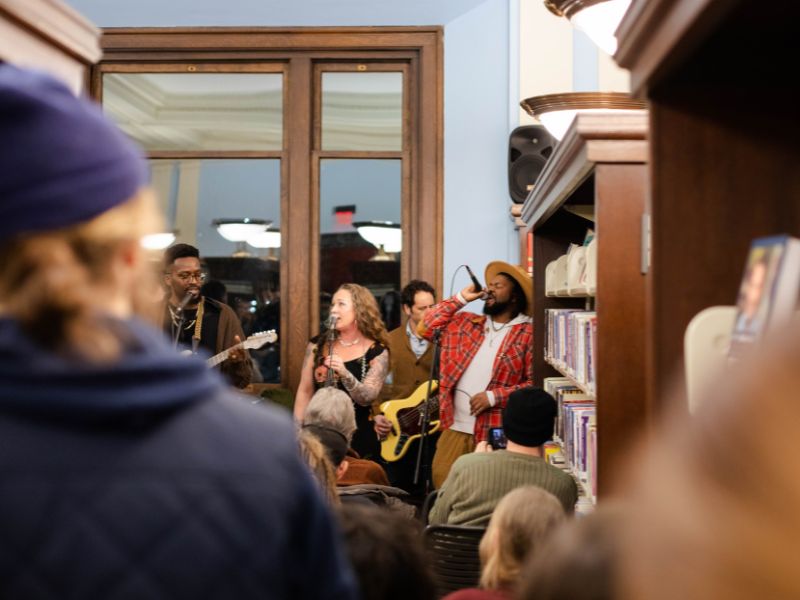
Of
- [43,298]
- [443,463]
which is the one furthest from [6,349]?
[443,463]

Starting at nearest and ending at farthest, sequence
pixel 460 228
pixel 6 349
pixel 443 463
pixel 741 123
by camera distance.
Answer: pixel 6 349, pixel 741 123, pixel 443 463, pixel 460 228

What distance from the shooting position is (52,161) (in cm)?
93

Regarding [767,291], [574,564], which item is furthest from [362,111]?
[574,564]

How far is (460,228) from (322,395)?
3758mm

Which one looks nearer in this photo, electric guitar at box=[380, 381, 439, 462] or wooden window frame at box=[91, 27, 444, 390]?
electric guitar at box=[380, 381, 439, 462]

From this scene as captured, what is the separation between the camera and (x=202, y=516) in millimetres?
918

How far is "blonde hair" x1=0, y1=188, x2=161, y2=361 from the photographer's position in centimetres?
89

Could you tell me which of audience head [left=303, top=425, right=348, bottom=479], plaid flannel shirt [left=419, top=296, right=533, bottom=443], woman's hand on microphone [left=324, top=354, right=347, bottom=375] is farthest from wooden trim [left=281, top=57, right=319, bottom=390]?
audience head [left=303, top=425, right=348, bottom=479]

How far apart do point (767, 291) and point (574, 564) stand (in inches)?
20.0

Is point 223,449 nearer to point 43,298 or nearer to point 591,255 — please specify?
point 43,298

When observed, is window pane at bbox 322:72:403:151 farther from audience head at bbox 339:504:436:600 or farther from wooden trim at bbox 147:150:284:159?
audience head at bbox 339:504:436:600

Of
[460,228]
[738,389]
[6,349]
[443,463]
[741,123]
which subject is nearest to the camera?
[738,389]

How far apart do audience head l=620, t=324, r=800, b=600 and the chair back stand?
7.84ft

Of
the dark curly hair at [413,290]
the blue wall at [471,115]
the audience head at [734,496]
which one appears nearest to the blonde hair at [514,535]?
the audience head at [734,496]
